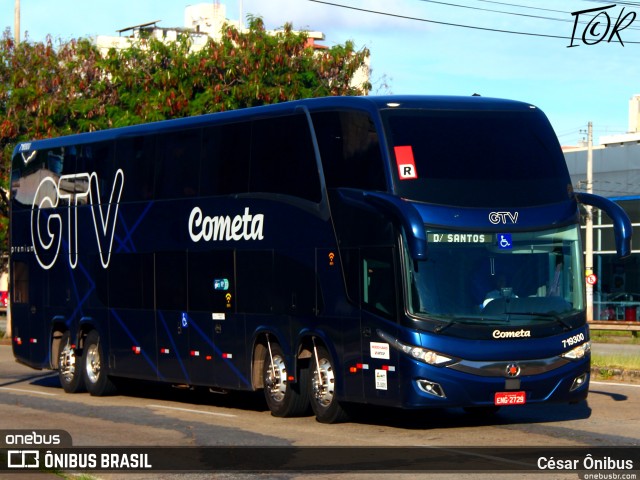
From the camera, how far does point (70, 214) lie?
23406 mm

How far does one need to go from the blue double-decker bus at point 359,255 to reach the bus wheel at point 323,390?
3cm

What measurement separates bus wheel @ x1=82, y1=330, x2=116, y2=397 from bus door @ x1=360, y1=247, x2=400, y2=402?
25.0ft

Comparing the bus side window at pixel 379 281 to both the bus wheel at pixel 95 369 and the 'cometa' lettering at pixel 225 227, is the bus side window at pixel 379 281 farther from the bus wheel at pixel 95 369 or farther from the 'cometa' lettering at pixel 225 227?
the bus wheel at pixel 95 369

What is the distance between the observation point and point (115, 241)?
22.0 metres

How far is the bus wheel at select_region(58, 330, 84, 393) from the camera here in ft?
76.2

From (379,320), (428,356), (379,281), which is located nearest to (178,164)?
(379,281)

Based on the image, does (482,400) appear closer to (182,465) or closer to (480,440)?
(480,440)

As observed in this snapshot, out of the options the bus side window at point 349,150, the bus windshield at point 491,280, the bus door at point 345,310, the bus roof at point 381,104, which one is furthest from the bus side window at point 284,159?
the bus windshield at point 491,280

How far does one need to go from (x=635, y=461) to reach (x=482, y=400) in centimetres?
308

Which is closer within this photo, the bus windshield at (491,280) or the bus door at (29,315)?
the bus windshield at (491,280)

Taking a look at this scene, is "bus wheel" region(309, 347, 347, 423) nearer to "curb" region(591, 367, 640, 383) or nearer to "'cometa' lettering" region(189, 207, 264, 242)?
"'cometa' lettering" region(189, 207, 264, 242)

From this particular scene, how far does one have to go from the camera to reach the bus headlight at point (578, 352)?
631 inches

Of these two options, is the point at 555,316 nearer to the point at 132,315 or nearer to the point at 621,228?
the point at 621,228

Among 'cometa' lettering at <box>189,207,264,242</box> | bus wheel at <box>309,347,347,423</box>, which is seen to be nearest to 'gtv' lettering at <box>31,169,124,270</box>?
'cometa' lettering at <box>189,207,264,242</box>
